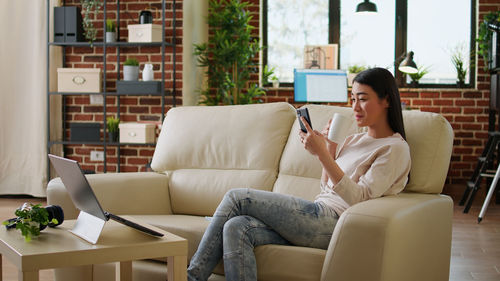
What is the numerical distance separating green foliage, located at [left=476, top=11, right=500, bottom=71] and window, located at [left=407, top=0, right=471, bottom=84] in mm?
322

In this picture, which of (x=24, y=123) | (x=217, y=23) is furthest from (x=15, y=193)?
(x=217, y=23)

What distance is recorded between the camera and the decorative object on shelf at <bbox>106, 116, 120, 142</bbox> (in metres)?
5.29

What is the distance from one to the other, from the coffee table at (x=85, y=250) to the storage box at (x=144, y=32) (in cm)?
338

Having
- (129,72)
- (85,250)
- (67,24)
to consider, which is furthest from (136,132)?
(85,250)

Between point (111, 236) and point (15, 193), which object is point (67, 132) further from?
point (111, 236)

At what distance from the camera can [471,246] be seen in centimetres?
393

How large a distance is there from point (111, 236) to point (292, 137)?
117 centimetres

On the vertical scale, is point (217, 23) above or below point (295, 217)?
above

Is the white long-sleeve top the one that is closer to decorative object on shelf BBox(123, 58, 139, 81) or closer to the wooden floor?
the wooden floor

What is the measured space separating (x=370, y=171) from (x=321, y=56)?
4395 millimetres

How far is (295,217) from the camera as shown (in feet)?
7.29

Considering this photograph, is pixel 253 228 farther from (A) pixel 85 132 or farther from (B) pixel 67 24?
(B) pixel 67 24

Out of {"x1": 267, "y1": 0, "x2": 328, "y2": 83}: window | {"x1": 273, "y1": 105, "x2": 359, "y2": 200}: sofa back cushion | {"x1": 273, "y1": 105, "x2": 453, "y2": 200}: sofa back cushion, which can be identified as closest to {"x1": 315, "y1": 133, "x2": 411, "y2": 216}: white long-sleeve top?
{"x1": 273, "y1": 105, "x2": 453, "y2": 200}: sofa back cushion

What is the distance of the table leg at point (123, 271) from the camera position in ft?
7.20
